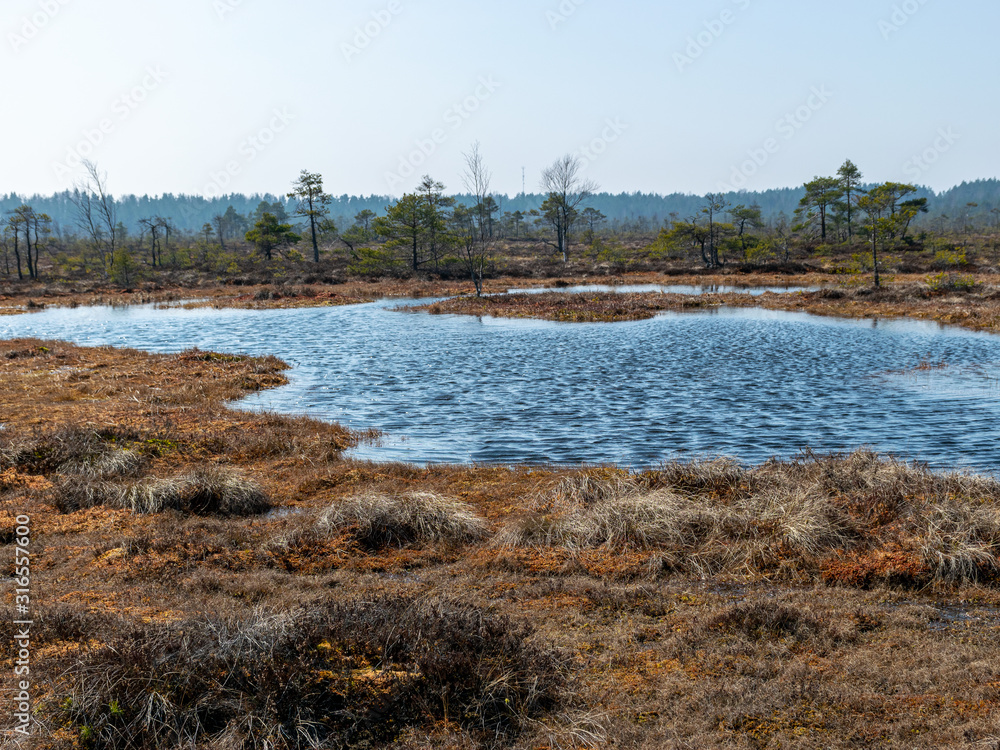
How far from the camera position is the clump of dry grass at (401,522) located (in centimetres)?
817

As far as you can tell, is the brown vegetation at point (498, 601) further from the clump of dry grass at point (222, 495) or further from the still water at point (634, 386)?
the still water at point (634, 386)

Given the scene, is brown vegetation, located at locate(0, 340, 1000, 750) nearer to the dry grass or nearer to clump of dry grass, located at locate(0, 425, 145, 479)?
clump of dry grass, located at locate(0, 425, 145, 479)

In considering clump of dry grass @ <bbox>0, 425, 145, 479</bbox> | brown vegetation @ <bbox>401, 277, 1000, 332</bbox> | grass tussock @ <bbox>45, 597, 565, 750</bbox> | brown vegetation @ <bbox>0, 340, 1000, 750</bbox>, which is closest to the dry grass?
brown vegetation @ <bbox>401, 277, 1000, 332</bbox>

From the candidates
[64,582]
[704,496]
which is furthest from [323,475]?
[704,496]

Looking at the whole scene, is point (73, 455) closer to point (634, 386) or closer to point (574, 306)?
point (634, 386)

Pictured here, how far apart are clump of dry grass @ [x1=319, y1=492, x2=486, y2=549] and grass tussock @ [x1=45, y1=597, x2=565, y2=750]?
297 centimetres

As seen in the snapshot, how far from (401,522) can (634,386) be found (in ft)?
40.4

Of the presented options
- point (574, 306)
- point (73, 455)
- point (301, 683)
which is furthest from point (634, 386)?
point (574, 306)

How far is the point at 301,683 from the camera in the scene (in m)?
4.45

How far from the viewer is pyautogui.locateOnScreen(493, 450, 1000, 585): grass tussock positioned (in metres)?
6.99

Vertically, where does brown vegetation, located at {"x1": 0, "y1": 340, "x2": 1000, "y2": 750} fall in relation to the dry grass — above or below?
below

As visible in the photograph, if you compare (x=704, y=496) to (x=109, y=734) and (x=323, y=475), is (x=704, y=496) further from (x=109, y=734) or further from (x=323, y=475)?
(x=109, y=734)

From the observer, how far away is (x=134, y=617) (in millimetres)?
5781

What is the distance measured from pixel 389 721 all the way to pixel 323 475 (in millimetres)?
6980
